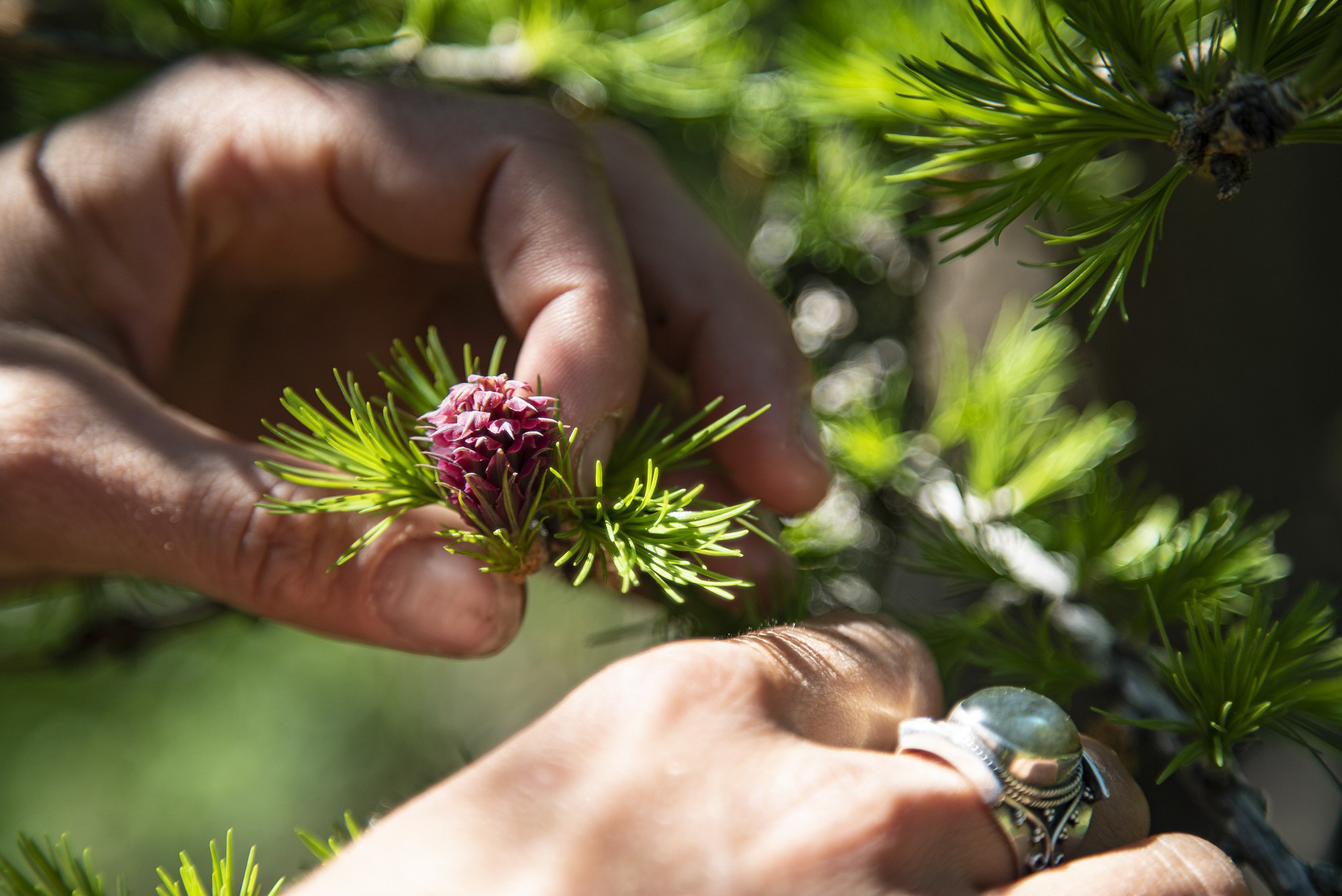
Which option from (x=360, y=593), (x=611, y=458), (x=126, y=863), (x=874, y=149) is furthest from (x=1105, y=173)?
(x=126, y=863)

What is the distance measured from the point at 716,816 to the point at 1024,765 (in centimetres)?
15

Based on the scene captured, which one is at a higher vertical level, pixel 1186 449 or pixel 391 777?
pixel 1186 449

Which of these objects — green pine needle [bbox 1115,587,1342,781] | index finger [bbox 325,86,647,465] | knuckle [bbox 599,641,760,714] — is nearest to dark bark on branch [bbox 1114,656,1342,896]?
green pine needle [bbox 1115,587,1342,781]

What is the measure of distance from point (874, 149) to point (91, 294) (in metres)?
0.66

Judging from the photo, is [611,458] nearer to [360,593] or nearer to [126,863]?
[360,593]

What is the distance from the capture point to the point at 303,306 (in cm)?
73

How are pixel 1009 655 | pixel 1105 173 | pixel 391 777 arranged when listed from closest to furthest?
pixel 1009 655, pixel 1105 173, pixel 391 777

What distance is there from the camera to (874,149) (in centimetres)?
79

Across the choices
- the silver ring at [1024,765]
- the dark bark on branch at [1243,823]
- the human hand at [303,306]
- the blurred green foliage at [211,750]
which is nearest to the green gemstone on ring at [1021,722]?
the silver ring at [1024,765]

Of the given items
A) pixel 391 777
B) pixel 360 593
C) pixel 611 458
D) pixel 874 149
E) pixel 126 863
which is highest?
pixel 874 149

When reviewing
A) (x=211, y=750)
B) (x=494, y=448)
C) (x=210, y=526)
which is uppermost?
(x=494, y=448)

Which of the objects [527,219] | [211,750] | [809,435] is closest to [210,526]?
[527,219]

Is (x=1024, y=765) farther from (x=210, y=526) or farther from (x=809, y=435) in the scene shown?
(x=210, y=526)

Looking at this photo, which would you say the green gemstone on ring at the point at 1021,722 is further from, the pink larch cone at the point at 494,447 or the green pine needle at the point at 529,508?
the pink larch cone at the point at 494,447
